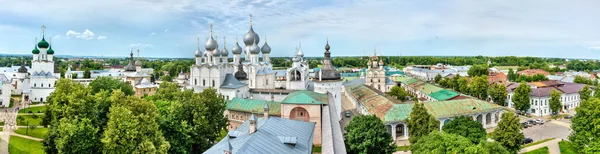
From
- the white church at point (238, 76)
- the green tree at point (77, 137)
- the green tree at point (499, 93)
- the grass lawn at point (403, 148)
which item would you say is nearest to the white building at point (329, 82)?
the white church at point (238, 76)

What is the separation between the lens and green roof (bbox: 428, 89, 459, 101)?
1973 inches

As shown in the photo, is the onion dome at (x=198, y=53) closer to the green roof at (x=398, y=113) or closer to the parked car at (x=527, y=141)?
the green roof at (x=398, y=113)

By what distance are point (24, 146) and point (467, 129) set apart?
3378 cm

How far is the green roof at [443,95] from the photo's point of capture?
1973 inches

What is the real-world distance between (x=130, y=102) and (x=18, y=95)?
1912 inches

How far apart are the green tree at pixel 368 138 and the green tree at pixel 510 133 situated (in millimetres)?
7690

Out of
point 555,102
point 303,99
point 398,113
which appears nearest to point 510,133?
point 398,113

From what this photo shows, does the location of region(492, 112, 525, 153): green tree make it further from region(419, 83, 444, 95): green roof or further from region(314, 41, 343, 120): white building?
region(419, 83, 444, 95): green roof

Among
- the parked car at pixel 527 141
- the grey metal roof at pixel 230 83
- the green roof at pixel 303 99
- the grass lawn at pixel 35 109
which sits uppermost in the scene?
the grey metal roof at pixel 230 83

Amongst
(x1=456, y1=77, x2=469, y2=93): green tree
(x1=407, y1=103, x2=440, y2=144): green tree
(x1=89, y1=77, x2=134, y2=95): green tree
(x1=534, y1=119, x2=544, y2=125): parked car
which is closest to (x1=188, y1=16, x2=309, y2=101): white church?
(x1=89, y1=77, x2=134, y2=95): green tree

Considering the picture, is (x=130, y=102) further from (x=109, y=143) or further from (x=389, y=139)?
(x=389, y=139)

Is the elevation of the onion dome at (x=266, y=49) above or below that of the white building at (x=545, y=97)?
above

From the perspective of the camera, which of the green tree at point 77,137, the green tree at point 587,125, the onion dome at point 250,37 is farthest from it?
the onion dome at point 250,37

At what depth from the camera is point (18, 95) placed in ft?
189
